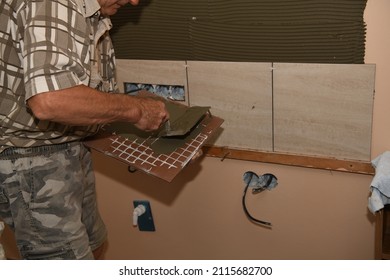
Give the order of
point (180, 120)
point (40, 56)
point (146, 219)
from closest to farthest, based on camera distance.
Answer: point (40, 56) → point (180, 120) → point (146, 219)

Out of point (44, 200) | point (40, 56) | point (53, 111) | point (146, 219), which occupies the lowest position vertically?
point (146, 219)

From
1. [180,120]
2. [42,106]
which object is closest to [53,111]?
[42,106]

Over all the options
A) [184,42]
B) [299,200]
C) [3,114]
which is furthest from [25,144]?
[299,200]

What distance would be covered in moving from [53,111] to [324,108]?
0.90 metres

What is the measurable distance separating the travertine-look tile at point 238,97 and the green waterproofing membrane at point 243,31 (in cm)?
4

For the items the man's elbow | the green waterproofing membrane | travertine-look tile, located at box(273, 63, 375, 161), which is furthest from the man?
travertine-look tile, located at box(273, 63, 375, 161)

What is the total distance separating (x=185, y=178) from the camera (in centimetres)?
184

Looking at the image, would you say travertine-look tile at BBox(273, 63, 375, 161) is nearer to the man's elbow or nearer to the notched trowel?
the notched trowel

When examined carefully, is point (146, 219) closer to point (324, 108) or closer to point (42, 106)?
point (324, 108)

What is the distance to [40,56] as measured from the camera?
986 millimetres

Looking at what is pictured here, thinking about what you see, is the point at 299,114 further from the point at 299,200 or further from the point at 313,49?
the point at 299,200

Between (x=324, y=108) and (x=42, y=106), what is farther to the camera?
(x=324, y=108)

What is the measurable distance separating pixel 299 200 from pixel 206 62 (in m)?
0.64

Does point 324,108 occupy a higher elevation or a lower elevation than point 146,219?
higher
